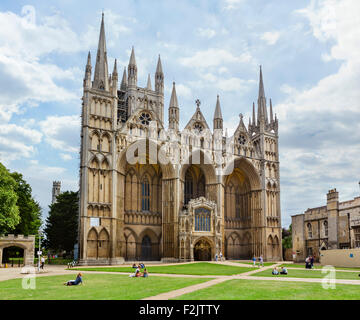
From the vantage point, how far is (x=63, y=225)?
61.4 meters

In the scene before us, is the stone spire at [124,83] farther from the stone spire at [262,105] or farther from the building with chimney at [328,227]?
the building with chimney at [328,227]

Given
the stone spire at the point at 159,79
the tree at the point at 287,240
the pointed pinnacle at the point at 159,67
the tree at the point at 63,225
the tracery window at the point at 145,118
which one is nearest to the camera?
the tracery window at the point at 145,118

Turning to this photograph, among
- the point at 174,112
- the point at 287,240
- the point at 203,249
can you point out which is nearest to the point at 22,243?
the point at 203,249

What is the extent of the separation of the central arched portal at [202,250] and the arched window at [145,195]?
8.88 metres

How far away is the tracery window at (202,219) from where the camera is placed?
53125 millimetres

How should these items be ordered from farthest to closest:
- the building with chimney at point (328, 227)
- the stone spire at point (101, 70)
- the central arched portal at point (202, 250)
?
the stone spire at point (101, 70) → the central arched portal at point (202, 250) → the building with chimney at point (328, 227)

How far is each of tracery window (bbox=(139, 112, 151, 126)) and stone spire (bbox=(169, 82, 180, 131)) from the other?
11.0ft

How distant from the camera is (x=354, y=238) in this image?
44156mm

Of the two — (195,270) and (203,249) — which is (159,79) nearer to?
(203,249)

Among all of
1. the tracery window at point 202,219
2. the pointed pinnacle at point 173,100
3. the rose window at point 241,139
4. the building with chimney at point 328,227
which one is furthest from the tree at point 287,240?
the pointed pinnacle at point 173,100

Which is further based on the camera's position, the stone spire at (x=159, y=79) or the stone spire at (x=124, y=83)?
the stone spire at (x=124, y=83)
